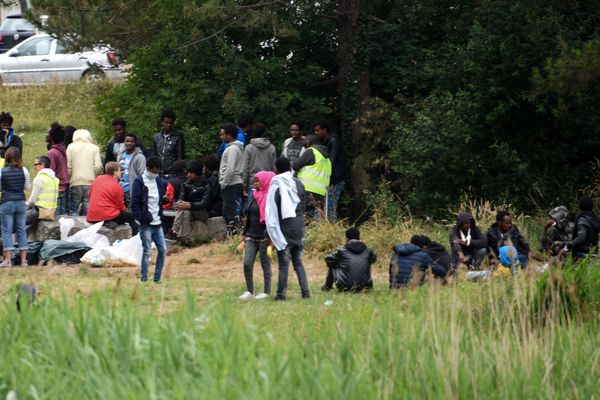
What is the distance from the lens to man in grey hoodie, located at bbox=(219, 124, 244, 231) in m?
20.7

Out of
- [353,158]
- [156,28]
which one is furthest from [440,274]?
[156,28]

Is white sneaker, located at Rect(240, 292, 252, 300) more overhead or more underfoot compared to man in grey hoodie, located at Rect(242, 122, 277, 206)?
more underfoot

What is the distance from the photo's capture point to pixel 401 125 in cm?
2334

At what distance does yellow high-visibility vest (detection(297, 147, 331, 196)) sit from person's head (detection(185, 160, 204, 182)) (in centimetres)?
183

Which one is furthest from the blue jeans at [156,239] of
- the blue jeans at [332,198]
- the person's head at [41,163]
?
the blue jeans at [332,198]

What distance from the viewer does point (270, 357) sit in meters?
9.56

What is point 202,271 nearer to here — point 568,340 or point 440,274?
point 440,274

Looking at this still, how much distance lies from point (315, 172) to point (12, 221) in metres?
5.03

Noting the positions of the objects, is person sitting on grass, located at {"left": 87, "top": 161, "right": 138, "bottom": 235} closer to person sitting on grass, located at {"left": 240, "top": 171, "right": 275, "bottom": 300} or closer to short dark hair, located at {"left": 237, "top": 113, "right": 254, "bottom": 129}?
short dark hair, located at {"left": 237, "top": 113, "right": 254, "bottom": 129}

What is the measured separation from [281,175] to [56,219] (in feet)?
22.4

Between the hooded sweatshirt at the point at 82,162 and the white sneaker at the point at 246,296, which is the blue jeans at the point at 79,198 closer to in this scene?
the hooded sweatshirt at the point at 82,162

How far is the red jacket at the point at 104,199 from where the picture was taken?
20.1 meters

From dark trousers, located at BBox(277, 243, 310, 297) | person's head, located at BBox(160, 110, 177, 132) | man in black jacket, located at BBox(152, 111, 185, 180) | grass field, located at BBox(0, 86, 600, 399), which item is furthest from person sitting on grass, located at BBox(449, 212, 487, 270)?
person's head, located at BBox(160, 110, 177, 132)

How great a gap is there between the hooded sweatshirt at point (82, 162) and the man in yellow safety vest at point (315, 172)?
3.96m
